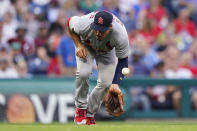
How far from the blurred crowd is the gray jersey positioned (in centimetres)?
493

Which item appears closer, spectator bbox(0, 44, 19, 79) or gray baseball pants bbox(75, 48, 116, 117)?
gray baseball pants bbox(75, 48, 116, 117)

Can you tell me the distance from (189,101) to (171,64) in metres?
1.14

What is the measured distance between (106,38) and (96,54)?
68 centimetres

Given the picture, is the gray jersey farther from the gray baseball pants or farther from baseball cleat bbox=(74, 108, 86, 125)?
baseball cleat bbox=(74, 108, 86, 125)

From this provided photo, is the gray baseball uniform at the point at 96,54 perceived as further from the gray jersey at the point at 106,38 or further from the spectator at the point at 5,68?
the spectator at the point at 5,68

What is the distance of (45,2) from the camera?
16.8 meters

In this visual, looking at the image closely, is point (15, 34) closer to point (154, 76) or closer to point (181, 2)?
point (154, 76)

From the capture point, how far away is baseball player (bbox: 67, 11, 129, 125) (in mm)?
9106

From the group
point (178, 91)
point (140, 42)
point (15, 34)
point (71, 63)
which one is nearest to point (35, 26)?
point (15, 34)

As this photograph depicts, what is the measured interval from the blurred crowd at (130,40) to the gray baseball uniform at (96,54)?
15.1 feet

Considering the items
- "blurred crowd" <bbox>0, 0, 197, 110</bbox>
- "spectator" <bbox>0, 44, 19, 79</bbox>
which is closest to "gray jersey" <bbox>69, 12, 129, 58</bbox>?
"blurred crowd" <bbox>0, 0, 197, 110</bbox>

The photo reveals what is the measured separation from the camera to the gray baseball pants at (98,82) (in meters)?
9.69

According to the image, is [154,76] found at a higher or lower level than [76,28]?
lower

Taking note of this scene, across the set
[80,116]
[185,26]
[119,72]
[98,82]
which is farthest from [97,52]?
[185,26]
